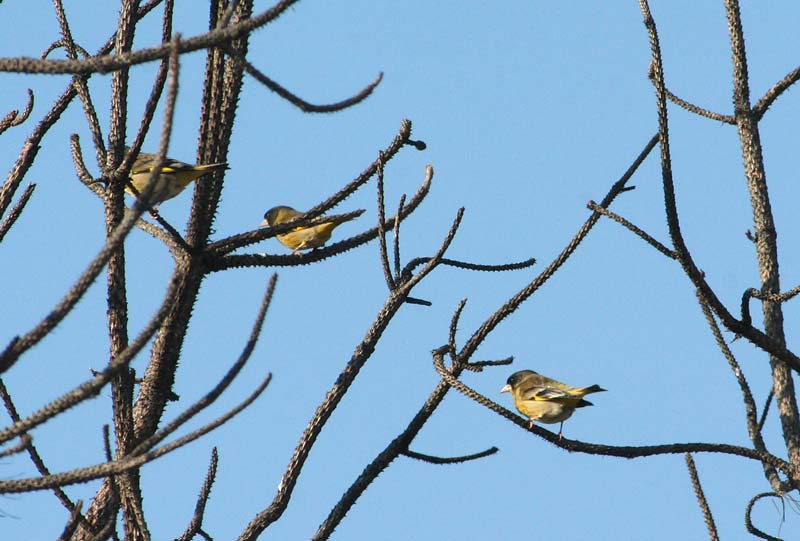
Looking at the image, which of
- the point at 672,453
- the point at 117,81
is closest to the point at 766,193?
the point at 672,453

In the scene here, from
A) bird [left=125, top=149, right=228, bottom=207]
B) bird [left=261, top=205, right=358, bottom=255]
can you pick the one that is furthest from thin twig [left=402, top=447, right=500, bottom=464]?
bird [left=261, top=205, right=358, bottom=255]

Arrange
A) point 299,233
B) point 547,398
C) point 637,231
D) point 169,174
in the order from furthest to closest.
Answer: point 299,233 → point 547,398 → point 169,174 → point 637,231

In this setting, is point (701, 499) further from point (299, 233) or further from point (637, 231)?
point (299, 233)

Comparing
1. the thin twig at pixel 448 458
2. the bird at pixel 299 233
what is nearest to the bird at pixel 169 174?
the bird at pixel 299 233

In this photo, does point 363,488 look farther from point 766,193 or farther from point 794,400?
point 766,193

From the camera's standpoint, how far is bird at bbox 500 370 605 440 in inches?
315

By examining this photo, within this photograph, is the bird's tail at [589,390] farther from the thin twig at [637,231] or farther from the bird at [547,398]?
the thin twig at [637,231]

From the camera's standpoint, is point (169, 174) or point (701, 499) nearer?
point (701, 499)

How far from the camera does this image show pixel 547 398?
8148 millimetres

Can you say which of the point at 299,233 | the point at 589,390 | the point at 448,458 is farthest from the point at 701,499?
the point at 299,233

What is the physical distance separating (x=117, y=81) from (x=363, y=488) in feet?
5.96

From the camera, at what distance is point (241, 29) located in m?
2.45

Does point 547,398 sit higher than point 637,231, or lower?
higher

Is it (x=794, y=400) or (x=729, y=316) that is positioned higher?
(x=794, y=400)
